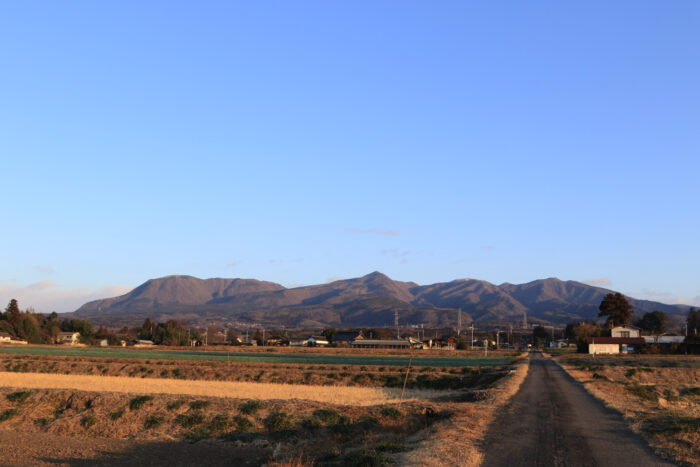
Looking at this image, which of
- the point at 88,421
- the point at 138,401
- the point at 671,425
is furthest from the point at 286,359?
the point at 671,425

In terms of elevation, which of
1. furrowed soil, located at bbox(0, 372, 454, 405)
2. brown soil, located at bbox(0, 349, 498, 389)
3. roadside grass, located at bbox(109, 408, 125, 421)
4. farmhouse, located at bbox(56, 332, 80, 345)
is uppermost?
roadside grass, located at bbox(109, 408, 125, 421)

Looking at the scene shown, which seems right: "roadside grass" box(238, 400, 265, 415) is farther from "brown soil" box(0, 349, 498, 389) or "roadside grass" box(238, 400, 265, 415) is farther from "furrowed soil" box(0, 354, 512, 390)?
"brown soil" box(0, 349, 498, 389)

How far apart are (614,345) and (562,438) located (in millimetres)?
135158

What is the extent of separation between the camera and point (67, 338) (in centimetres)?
18875

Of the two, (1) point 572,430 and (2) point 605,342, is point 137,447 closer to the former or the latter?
(1) point 572,430

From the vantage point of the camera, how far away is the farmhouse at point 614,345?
469 ft

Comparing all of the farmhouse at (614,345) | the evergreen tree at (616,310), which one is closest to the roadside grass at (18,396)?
the farmhouse at (614,345)

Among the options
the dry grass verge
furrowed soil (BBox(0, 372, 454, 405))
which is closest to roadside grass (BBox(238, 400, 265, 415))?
furrowed soil (BBox(0, 372, 454, 405))

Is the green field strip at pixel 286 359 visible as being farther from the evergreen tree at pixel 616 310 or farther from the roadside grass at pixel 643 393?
the evergreen tree at pixel 616 310

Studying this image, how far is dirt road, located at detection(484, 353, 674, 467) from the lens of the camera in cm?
1834

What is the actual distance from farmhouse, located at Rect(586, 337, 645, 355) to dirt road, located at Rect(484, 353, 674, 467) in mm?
116390

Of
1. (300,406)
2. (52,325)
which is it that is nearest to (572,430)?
(300,406)

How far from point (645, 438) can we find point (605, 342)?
138 m

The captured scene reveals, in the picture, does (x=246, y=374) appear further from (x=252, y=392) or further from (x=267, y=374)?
(x=252, y=392)
